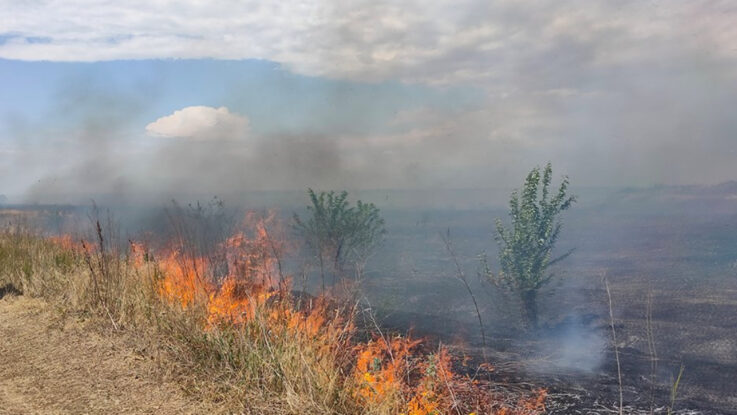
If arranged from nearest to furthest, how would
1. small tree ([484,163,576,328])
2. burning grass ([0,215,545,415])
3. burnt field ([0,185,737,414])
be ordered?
burning grass ([0,215,545,415]), burnt field ([0,185,737,414]), small tree ([484,163,576,328])

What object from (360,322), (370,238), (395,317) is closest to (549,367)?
(360,322)

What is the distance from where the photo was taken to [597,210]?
5641cm

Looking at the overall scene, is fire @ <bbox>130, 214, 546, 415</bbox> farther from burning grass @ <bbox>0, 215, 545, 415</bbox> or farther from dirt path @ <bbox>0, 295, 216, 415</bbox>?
dirt path @ <bbox>0, 295, 216, 415</bbox>

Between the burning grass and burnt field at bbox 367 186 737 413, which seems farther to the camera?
burnt field at bbox 367 186 737 413

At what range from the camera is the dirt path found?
4.35 meters

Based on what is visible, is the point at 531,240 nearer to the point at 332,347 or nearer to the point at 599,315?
the point at 599,315

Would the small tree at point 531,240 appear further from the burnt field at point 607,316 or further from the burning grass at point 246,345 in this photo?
the burning grass at point 246,345

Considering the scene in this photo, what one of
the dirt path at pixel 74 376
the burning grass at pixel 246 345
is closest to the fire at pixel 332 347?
the burning grass at pixel 246 345

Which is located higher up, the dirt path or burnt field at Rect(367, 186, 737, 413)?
the dirt path

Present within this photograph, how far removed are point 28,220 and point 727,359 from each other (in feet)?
56.1

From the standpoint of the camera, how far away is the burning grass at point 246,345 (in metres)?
4.27

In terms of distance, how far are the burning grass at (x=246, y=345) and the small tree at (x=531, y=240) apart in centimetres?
Answer: 783

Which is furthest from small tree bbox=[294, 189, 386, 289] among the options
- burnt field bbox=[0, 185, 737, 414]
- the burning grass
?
the burning grass

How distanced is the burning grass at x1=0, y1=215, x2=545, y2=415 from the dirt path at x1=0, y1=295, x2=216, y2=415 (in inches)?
9.8
